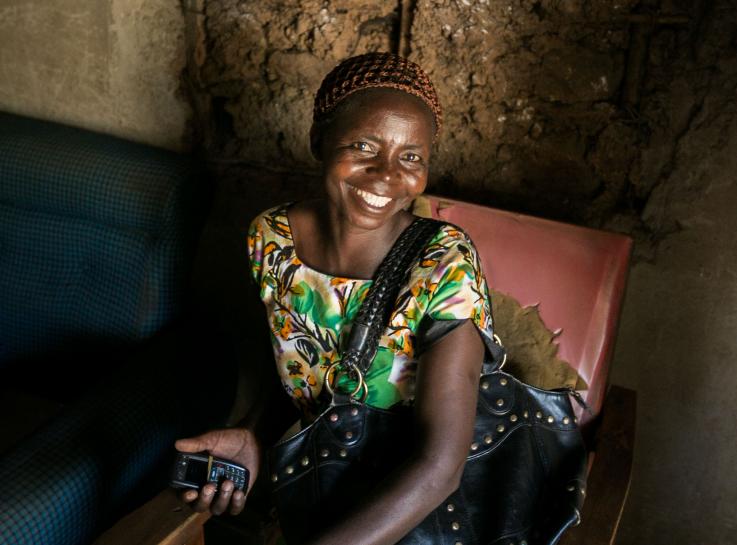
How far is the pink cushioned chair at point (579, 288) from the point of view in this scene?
1444 mm

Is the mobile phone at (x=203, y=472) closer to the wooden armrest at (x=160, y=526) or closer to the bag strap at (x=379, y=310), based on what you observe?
the wooden armrest at (x=160, y=526)

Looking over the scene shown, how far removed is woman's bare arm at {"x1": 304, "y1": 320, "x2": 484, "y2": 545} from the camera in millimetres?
1109

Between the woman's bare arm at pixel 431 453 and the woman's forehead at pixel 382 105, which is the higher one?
the woman's forehead at pixel 382 105

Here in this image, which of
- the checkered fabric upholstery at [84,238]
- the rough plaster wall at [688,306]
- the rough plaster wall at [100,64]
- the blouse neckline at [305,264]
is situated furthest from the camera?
the rough plaster wall at [100,64]

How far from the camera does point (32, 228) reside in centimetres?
194

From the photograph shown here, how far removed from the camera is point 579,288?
4.79ft

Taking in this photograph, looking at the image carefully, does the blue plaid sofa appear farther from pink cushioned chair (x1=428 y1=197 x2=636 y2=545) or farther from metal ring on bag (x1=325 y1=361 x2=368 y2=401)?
pink cushioned chair (x1=428 y1=197 x2=636 y2=545)

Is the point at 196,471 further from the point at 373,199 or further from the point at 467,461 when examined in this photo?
the point at 373,199

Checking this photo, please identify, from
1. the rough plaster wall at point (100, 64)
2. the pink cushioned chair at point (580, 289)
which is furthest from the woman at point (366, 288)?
the rough plaster wall at point (100, 64)

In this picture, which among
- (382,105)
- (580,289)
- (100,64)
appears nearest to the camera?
(382,105)

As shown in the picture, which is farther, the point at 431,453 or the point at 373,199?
the point at 373,199

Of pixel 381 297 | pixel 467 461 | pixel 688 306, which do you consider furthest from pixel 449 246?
pixel 688 306

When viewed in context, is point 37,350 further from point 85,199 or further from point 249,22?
point 249,22

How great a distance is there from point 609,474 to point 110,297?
4.55ft
